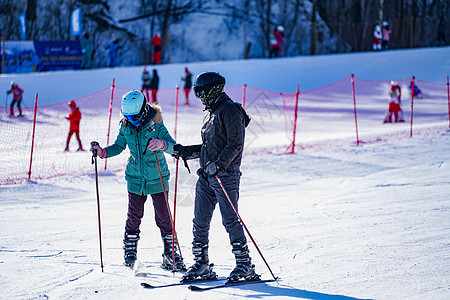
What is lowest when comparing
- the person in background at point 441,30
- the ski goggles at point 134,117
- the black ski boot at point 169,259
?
the black ski boot at point 169,259

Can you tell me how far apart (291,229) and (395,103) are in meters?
11.5

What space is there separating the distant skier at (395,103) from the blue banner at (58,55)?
12.7m

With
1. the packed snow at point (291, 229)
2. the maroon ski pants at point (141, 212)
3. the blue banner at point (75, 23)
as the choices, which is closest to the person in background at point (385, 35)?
the blue banner at point (75, 23)

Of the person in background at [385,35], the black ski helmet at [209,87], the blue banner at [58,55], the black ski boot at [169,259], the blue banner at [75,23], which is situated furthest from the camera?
the person in background at [385,35]

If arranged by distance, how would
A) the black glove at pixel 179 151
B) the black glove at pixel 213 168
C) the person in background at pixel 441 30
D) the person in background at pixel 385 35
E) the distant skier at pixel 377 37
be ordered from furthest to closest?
the person in background at pixel 441 30 → the person in background at pixel 385 35 → the distant skier at pixel 377 37 → the black glove at pixel 179 151 → the black glove at pixel 213 168

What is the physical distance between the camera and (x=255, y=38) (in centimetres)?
3122

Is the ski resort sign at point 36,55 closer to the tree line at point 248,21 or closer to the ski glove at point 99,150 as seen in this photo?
the tree line at point 248,21

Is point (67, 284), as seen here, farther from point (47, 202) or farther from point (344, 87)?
point (344, 87)

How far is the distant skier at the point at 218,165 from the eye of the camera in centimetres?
433

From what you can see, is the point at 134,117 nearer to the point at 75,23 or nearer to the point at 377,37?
the point at 75,23

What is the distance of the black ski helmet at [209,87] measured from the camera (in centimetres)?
446

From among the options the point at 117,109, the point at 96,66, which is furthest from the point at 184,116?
the point at 96,66

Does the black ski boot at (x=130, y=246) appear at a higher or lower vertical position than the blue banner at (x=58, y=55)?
lower

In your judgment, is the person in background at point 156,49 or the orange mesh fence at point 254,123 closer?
the orange mesh fence at point 254,123
